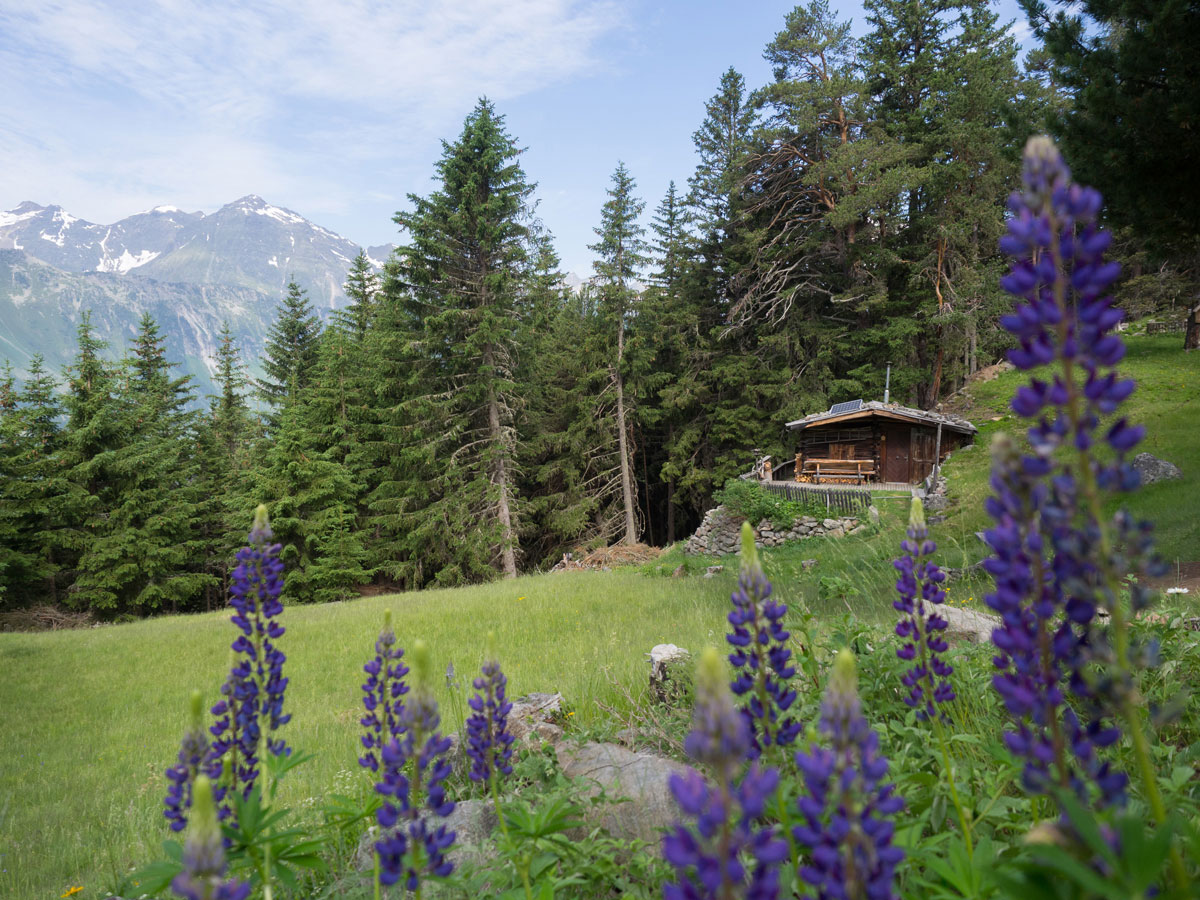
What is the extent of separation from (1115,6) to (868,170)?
16.0 metres

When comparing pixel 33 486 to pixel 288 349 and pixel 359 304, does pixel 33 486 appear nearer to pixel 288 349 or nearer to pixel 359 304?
pixel 288 349

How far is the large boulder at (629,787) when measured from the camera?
2.71 metres

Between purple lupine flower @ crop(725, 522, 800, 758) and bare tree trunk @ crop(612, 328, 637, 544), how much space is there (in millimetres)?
24400

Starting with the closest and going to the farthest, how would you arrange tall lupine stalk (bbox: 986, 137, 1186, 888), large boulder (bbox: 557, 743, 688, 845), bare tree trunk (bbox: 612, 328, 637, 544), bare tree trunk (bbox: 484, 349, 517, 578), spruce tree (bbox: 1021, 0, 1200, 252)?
tall lupine stalk (bbox: 986, 137, 1186, 888), large boulder (bbox: 557, 743, 688, 845), spruce tree (bbox: 1021, 0, 1200, 252), bare tree trunk (bbox: 484, 349, 517, 578), bare tree trunk (bbox: 612, 328, 637, 544)

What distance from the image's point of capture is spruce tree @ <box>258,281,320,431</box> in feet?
109

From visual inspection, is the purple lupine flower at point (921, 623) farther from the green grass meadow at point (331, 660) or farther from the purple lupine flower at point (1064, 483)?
the green grass meadow at point (331, 660)

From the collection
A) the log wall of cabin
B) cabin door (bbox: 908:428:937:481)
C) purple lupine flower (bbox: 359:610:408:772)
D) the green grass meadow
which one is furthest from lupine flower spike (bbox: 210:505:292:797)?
cabin door (bbox: 908:428:937:481)

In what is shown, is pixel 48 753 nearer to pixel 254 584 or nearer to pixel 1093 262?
pixel 254 584

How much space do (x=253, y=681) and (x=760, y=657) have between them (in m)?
1.82

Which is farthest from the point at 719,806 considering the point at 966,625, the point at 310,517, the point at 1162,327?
the point at 1162,327

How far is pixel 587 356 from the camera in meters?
29.4

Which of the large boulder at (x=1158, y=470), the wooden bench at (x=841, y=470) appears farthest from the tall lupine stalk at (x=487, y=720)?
the wooden bench at (x=841, y=470)

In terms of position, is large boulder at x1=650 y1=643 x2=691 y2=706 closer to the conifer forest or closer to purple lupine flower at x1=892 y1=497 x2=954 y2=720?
purple lupine flower at x1=892 y1=497 x2=954 y2=720

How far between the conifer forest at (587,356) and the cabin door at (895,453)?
10.4ft
